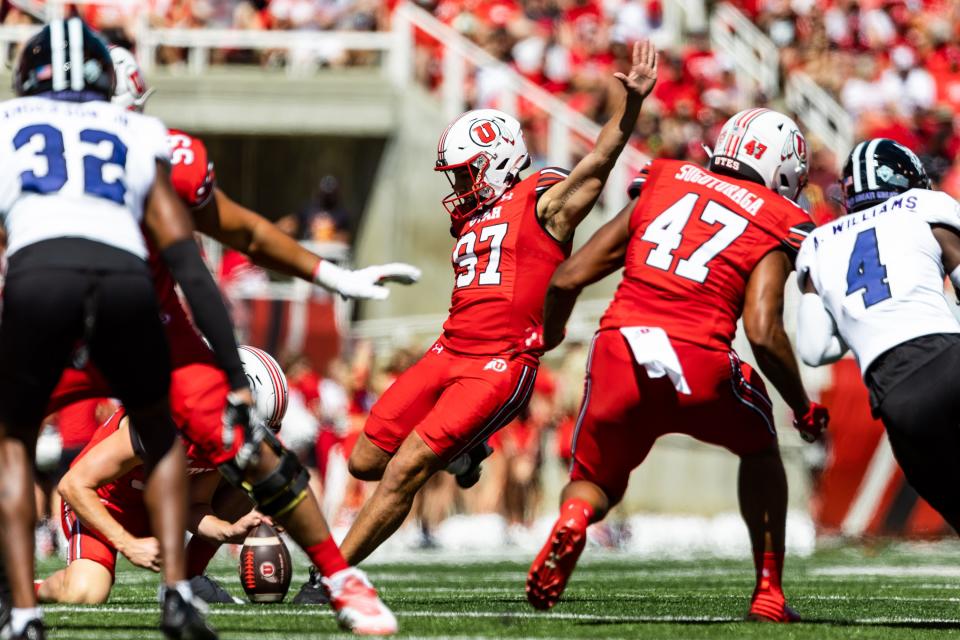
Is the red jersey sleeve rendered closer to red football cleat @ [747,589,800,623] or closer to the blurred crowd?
red football cleat @ [747,589,800,623]

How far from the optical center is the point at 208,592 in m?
6.63

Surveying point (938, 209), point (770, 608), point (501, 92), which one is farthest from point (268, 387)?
point (501, 92)

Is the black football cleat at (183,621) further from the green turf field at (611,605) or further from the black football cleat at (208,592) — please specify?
the black football cleat at (208,592)

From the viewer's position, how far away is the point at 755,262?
5867mm

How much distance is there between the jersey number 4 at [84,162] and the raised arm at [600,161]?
2.02 metres

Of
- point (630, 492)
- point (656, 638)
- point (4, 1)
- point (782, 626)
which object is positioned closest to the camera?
point (656, 638)

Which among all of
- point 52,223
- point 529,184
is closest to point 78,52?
point 52,223

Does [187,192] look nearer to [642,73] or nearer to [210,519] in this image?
[642,73]

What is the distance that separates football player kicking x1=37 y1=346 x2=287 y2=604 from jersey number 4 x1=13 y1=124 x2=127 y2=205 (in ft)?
6.34

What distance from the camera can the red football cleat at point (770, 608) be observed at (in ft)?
19.1

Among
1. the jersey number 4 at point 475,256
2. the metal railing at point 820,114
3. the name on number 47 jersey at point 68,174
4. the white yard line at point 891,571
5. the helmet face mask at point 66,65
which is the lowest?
the white yard line at point 891,571

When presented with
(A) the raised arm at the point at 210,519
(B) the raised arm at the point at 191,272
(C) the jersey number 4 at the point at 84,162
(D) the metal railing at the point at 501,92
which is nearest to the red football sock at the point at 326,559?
(B) the raised arm at the point at 191,272

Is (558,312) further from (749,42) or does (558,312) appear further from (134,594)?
(749,42)

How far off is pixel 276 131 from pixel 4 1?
3061 millimetres
